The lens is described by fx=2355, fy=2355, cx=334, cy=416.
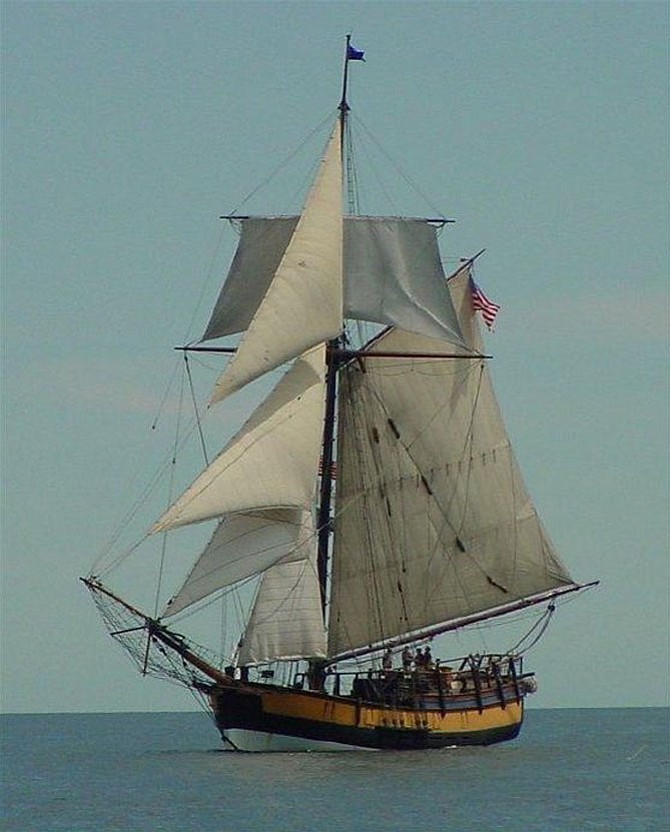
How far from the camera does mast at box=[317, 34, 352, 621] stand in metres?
A: 74.4

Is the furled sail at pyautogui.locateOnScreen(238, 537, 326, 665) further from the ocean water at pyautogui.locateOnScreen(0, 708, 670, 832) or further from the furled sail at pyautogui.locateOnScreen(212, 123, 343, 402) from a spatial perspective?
the furled sail at pyautogui.locateOnScreen(212, 123, 343, 402)

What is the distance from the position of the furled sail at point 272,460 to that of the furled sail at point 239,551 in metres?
0.97

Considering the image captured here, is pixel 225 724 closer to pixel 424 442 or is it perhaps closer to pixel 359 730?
pixel 359 730

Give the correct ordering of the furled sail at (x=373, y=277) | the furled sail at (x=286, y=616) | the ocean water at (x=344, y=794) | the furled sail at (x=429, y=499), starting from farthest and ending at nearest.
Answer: the furled sail at (x=429, y=499) < the furled sail at (x=373, y=277) < the furled sail at (x=286, y=616) < the ocean water at (x=344, y=794)

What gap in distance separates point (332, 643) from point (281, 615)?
3.84m

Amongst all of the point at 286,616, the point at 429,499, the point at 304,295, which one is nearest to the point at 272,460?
the point at 304,295

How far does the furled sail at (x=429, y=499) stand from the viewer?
3017 inches

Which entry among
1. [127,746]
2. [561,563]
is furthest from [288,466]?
[127,746]

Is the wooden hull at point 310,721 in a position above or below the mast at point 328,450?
below

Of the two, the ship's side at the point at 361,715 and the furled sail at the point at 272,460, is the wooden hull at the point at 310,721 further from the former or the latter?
the furled sail at the point at 272,460

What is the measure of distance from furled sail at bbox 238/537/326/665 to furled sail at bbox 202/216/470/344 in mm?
8350

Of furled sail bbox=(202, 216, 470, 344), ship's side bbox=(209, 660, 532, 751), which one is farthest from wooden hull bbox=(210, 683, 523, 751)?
furled sail bbox=(202, 216, 470, 344)

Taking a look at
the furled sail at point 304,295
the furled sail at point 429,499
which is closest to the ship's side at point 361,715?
the furled sail at point 429,499

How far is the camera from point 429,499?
7825 cm
